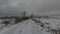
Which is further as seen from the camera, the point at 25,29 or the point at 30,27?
the point at 30,27

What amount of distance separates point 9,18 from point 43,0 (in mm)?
620

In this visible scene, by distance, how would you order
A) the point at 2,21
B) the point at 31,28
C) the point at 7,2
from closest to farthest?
1. the point at 2,21
2. the point at 7,2
3. the point at 31,28

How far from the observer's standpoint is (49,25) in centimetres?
197

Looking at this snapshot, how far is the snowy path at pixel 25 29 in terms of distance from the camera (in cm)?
181

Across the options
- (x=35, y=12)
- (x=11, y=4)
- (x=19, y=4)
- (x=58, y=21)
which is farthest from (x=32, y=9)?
(x=58, y=21)

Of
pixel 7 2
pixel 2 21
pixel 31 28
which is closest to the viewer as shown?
pixel 2 21

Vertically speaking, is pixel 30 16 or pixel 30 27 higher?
pixel 30 16

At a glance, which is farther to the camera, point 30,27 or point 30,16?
point 30,27

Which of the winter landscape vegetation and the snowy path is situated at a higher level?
the winter landscape vegetation

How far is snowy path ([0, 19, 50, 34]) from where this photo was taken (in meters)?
1.81

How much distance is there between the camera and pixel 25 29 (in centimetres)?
192

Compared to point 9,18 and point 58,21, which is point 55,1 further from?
point 9,18

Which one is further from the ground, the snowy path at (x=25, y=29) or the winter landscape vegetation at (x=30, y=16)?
the winter landscape vegetation at (x=30, y=16)

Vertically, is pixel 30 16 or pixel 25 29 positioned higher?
pixel 30 16
